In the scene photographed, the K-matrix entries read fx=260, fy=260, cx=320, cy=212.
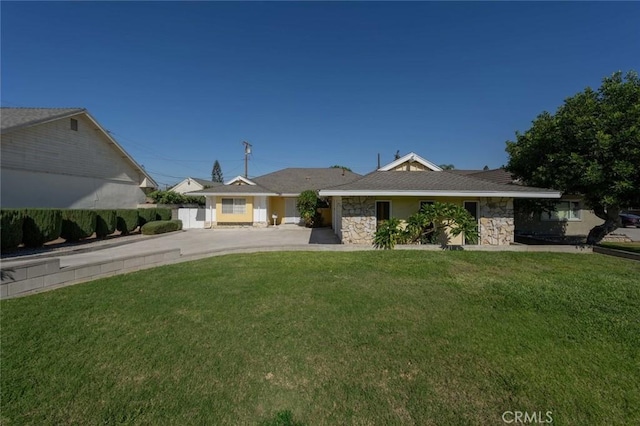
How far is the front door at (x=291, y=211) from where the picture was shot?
21275mm

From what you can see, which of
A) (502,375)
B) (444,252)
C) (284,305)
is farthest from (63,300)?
(444,252)

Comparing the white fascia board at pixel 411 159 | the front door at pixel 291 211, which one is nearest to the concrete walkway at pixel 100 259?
the white fascia board at pixel 411 159

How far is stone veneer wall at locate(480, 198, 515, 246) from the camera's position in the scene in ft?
36.4

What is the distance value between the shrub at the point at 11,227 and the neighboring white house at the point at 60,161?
419 centimetres

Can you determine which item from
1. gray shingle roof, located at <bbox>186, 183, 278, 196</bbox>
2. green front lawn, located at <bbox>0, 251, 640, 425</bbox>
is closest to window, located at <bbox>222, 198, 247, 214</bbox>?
gray shingle roof, located at <bbox>186, 183, 278, 196</bbox>

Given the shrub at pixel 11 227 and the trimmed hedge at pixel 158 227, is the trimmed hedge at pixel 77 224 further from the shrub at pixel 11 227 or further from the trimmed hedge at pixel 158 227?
the trimmed hedge at pixel 158 227

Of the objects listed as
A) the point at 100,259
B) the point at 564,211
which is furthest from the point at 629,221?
the point at 100,259

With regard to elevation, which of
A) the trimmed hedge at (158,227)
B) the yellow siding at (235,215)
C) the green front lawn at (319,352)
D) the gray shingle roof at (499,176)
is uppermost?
the gray shingle roof at (499,176)

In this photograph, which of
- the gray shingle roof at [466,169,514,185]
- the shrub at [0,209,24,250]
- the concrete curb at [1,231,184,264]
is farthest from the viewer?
the gray shingle roof at [466,169,514,185]

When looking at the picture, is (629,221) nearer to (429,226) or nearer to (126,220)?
(429,226)

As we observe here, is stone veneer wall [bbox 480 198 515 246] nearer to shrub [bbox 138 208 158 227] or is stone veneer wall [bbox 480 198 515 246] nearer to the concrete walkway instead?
the concrete walkway

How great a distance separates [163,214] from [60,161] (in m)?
5.76

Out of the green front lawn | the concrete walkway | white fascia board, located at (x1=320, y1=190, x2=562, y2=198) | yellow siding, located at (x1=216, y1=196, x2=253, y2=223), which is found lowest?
the green front lawn

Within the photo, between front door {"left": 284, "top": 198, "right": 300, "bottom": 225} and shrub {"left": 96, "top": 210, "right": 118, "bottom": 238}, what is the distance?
1119 centimetres
